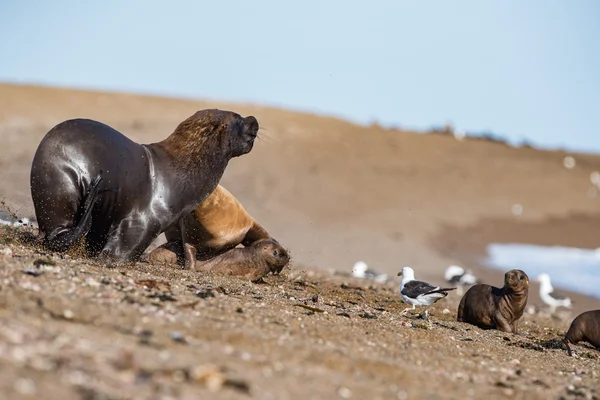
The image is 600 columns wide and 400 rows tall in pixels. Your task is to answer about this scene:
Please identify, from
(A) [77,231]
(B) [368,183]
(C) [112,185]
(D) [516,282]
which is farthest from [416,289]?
(B) [368,183]

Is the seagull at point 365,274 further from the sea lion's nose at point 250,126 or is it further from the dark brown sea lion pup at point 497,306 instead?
the sea lion's nose at point 250,126

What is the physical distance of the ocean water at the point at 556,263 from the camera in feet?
70.2

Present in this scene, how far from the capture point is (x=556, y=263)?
79.7 ft

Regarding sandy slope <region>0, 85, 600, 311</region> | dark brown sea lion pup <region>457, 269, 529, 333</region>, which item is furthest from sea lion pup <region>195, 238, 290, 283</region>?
sandy slope <region>0, 85, 600, 311</region>

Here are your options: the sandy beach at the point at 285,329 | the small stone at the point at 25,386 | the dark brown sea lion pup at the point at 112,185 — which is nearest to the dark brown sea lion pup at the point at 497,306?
the sandy beach at the point at 285,329

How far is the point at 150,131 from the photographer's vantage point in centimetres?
3022

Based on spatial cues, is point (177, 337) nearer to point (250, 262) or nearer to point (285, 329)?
point (285, 329)

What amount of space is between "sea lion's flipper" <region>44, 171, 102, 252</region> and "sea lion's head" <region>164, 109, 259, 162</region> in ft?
3.92

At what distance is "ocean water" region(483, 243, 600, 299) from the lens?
2139cm

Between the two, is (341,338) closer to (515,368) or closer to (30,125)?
(515,368)

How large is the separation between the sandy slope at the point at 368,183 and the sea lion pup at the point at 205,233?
859cm

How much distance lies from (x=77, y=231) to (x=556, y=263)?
18403 mm

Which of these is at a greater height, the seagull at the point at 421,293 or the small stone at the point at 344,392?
the small stone at the point at 344,392

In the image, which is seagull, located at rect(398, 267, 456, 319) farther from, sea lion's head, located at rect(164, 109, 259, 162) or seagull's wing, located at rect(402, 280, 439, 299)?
sea lion's head, located at rect(164, 109, 259, 162)
